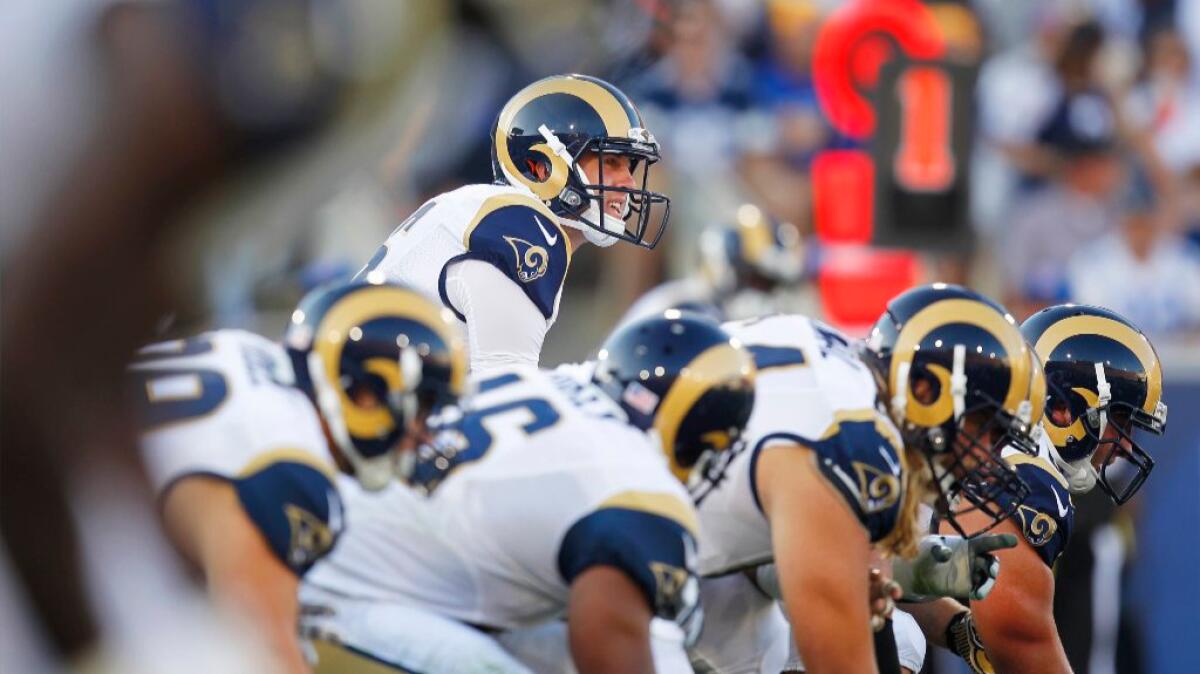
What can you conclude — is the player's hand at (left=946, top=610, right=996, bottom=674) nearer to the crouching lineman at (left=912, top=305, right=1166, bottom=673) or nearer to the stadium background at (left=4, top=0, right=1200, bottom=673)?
the crouching lineman at (left=912, top=305, right=1166, bottom=673)

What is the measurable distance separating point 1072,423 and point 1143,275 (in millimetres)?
4885

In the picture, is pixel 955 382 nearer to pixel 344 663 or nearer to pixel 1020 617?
pixel 1020 617

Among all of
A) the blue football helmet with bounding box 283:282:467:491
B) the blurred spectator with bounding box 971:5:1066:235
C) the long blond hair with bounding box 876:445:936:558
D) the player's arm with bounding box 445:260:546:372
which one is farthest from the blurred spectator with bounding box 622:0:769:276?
the blue football helmet with bounding box 283:282:467:491

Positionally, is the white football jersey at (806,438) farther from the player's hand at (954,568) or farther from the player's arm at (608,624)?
the player's arm at (608,624)

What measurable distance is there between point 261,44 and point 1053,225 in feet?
30.6

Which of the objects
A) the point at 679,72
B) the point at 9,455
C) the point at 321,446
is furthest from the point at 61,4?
the point at 679,72

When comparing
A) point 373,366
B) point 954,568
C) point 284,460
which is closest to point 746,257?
point 954,568

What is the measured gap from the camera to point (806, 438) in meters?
3.71

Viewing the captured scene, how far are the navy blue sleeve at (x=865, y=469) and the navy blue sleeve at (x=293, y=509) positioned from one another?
1.18 metres

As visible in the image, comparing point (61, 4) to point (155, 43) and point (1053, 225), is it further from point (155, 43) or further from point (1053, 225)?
point (1053, 225)

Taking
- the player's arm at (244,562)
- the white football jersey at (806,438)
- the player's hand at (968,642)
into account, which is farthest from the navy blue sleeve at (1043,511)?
the player's arm at (244,562)

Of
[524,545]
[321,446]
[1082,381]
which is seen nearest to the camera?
[321,446]

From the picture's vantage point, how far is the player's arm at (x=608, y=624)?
3.12 meters

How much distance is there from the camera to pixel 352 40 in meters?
1.01
